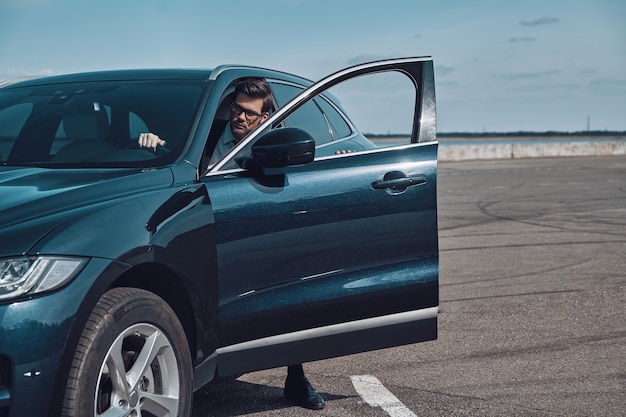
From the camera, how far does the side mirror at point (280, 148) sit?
4.51 meters

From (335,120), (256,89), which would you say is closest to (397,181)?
(256,89)

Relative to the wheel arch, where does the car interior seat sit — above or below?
above

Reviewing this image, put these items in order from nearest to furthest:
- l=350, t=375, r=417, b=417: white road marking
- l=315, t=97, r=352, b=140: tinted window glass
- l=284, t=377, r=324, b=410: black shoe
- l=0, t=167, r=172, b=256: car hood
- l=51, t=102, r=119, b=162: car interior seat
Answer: l=0, t=167, r=172, b=256: car hood
l=51, t=102, r=119, b=162: car interior seat
l=350, t=375, r=417, b=417: white road marking
l=284, t=377, r=324, b=410: black shoe
l=315, t=97, r=352, b=140: tinted window glass

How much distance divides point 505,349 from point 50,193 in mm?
3615

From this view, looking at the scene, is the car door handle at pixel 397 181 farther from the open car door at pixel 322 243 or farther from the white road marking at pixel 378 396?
the white road marking at pixel 378 396

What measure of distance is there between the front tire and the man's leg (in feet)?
3.51

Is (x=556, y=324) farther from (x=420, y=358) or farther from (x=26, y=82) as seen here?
(x=26, y=82)

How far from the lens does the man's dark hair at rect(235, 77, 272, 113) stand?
17.5ft

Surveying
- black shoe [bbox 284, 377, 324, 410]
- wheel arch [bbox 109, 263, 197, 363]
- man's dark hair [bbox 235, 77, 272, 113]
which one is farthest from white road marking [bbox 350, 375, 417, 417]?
man's dark hair [bbox 235, 77, 272, 113]

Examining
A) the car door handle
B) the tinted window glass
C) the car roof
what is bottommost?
the car door handle

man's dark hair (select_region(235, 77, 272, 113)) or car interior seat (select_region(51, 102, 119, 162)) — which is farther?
man's dark hair (select_region(235, 77, 272, 113))

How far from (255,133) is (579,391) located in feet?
7.64

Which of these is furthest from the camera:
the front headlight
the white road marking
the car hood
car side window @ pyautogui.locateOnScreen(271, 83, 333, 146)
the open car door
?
car side window @ pyautogui.locateOnScreen(271, 83, 333, 146)

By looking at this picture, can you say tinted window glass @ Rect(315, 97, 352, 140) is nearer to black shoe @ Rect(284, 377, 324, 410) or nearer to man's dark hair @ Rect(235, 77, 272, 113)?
man's dark hair @ Rect(235, 77, 272, 113)
